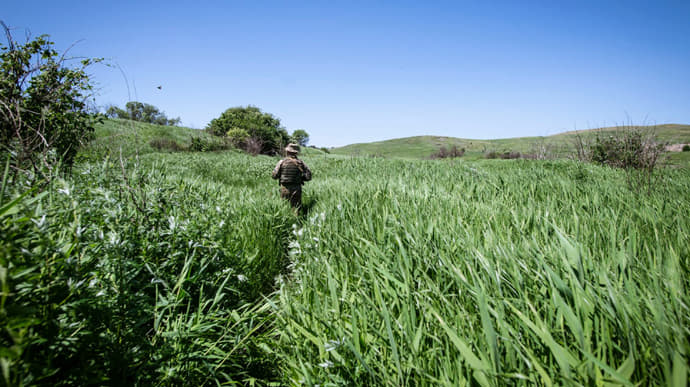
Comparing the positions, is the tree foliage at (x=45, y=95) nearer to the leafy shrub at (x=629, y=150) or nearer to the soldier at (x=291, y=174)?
the soldier at (x=291, y=174)

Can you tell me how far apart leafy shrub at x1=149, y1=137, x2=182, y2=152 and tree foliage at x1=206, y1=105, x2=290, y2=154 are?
294 inches

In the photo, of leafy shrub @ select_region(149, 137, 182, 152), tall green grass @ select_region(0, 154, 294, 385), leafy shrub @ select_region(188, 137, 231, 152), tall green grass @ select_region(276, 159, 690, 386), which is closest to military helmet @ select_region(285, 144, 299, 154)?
tall green grass @ select_region(0, 154, 294, 385)

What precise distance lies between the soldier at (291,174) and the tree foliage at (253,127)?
2616cm

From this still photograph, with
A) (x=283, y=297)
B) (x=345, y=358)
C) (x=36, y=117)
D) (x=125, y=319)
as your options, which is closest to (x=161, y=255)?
(x=125, y=319)

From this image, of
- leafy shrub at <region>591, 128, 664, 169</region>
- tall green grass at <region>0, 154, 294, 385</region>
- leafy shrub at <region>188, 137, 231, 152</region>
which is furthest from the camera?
leafy shrub at <region>188, 137, 231, 152</region>

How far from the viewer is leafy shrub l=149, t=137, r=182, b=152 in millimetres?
26594

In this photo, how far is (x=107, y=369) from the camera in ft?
4.85

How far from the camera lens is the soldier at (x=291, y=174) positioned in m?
6.41

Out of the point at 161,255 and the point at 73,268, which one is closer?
the point at 73,268

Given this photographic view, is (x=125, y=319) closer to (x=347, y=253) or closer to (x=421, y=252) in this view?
(x=347, y=253)

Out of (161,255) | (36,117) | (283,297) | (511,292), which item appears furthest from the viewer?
(36,117)

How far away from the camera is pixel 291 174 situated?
6398 millimetres

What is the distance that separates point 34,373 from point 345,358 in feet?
4.18

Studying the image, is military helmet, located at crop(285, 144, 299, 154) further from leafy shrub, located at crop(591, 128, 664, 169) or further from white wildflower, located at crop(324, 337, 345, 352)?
leafy shrub, located at crop(591, 128, 664, 169)
